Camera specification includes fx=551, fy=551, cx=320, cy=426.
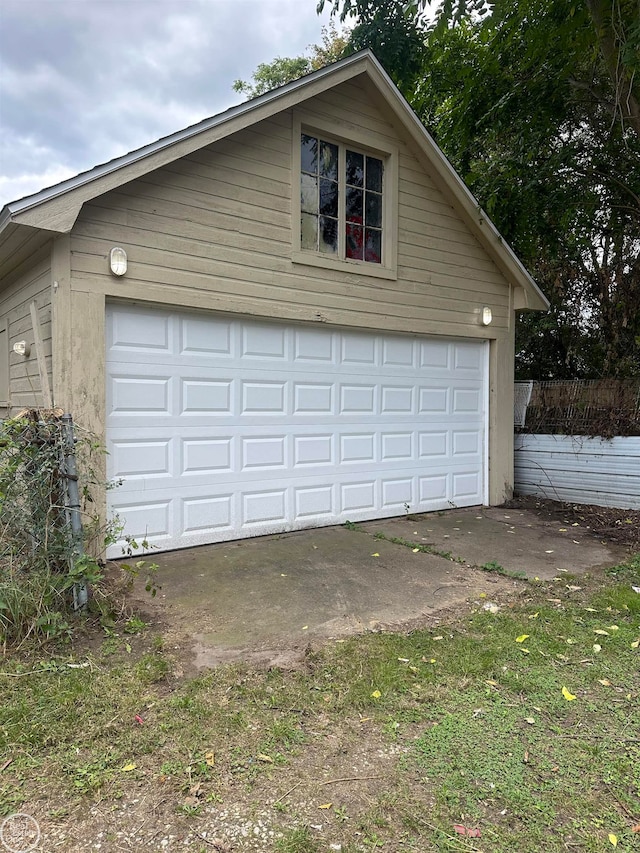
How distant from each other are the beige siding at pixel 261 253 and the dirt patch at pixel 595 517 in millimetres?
796

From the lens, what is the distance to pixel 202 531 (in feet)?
18.1

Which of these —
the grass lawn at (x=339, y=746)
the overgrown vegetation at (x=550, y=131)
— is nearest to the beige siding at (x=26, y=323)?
the grass lawn at (x=339, y=746)

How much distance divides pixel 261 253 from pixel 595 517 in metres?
5.21

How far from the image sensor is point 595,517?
275 inches

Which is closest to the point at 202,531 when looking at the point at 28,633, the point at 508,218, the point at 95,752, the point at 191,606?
the point at 191,606

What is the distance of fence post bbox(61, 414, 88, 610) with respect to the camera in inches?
137

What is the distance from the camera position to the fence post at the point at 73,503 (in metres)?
3.47

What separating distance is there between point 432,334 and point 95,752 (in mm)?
6031

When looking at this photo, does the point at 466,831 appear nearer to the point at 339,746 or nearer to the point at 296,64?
the point at 339,746

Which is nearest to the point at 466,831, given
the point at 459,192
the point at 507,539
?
the point at 507,539

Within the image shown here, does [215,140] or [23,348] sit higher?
[215,140]

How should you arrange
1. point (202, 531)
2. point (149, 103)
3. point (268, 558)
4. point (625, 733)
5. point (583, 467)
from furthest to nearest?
point (149, 103)
point (583, 467)
point (202, 531)
point (268, 558)
point (625, 733)

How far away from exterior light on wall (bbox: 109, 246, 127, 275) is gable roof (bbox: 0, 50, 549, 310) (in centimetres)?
47

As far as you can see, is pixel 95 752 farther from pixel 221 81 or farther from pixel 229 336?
pixel 221 81
